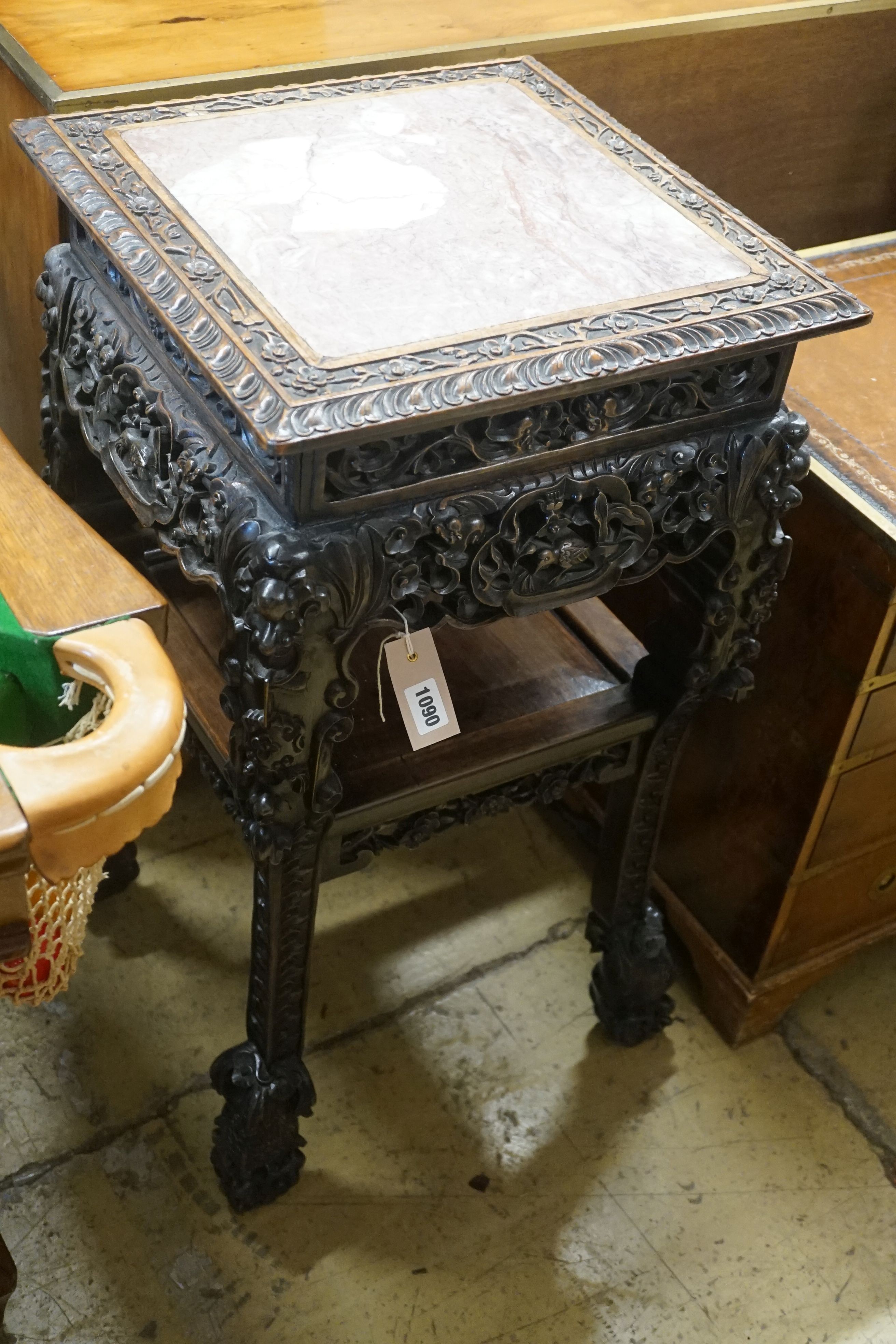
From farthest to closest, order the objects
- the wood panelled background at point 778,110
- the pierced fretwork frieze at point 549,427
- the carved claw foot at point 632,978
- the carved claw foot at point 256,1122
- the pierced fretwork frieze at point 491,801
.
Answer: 1. the wood panelled background at point 778,110
2. the carved claw foot at point 632,978
3. the carved claw foot at point 256,1122
4. the pierced fretwork frieze at point 491,801
5. the pierced fretwork frieze at point 549,427

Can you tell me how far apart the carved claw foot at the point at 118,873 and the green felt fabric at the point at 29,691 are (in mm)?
801

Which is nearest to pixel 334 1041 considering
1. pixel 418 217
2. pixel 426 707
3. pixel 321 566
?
pixel 426 707

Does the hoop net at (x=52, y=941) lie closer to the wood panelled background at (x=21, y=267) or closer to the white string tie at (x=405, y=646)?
the white string tie at (x=405, y=646)

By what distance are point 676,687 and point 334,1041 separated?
Result: 25.2 inches

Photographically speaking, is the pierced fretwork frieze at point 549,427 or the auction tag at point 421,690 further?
→ the auction tag at point 421,690

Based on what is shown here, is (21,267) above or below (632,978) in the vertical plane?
above

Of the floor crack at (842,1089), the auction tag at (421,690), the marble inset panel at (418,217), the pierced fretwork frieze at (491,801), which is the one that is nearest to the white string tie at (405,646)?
the auction tag at (421,690)

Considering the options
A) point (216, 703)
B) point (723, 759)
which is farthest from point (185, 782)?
point (723, 759)

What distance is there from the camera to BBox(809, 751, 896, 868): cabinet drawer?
1439mm

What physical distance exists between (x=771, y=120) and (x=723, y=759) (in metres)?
0.92

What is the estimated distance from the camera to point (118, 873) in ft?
5.65

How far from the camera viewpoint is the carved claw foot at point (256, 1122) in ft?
4.40

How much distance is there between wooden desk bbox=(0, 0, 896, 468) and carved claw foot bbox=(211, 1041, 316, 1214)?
0.82 meters

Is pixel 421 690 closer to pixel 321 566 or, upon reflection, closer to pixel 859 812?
pixel 321 566
